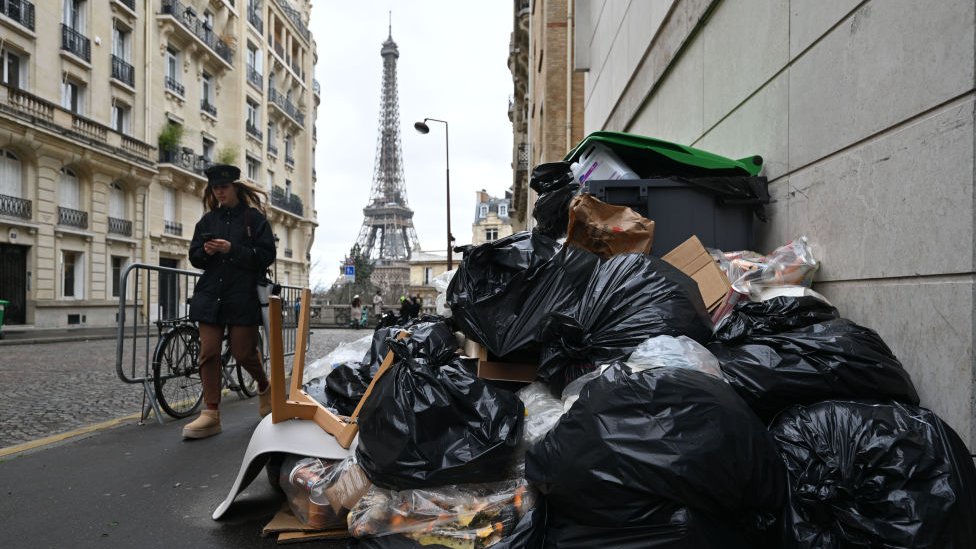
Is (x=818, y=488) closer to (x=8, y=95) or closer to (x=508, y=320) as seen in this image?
(x=508, y=320)

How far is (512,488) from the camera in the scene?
1.84 meters

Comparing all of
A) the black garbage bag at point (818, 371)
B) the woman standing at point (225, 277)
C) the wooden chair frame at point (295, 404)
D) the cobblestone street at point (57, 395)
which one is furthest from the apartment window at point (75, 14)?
the black garbage bag at point (818, 371)

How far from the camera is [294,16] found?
3506cm

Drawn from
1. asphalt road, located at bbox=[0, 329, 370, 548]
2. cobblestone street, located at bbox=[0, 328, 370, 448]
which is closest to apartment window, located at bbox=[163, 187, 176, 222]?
cobblestone street, located at bbox=[0, 328, 370, 448]

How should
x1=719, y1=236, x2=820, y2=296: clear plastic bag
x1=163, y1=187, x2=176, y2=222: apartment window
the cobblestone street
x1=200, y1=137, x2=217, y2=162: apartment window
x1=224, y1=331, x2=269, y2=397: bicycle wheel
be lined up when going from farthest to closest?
x1=200, y1=137, x2=217, y2=162: apartment window < x1=163, y1=187, x2=176, y2=222: apartment window < x1=224, y1=331, x2=269, y2=397: bicycle wheel < the cobblestone street < x1=719, y1=236, x2=820, y2=296: clear plastic bag

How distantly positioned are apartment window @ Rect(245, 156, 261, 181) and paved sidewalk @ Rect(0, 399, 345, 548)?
28.4m

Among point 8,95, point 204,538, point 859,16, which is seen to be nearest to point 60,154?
point 8,95

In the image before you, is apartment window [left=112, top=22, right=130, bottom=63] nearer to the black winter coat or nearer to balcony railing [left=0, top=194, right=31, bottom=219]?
balcony railing [left=0, top=194, right=31, bottom=219]

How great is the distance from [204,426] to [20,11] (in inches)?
775

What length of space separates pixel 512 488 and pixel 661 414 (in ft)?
1.91

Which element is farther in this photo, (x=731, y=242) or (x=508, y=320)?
(x=731, y=242)

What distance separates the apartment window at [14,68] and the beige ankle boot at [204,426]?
18.4 metres

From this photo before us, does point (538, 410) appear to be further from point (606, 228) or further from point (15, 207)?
point (15, 207)

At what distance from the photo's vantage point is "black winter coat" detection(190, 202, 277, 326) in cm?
366
